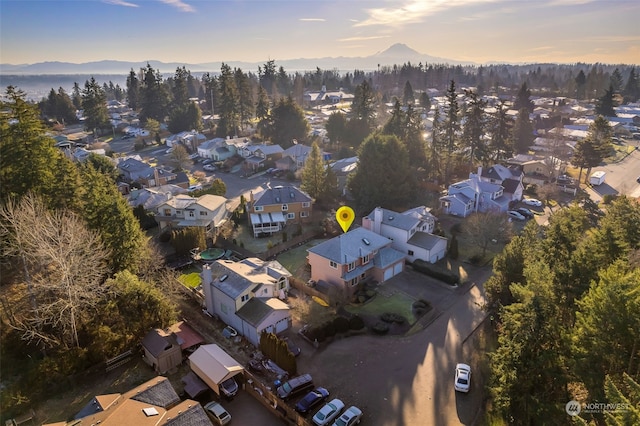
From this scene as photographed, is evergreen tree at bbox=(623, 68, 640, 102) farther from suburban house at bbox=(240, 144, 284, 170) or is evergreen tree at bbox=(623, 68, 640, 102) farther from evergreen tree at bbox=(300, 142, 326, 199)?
evergreen tree at bbox=(300, 142, 326, 199)

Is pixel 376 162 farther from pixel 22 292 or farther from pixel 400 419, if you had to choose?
pixel 22 292

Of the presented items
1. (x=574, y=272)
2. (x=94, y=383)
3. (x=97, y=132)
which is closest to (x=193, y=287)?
(x=94, y=383)

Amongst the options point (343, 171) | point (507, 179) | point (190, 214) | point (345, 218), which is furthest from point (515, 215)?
point (190, 214)

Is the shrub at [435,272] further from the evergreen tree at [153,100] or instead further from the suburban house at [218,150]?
the evergreen tree at [153,100]

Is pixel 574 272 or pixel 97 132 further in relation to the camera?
pixel 97 132

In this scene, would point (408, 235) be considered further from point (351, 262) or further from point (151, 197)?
point (151, 197)

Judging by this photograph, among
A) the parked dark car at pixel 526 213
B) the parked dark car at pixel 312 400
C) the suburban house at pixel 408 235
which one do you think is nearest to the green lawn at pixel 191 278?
the parked dark car at pixel 312 400
